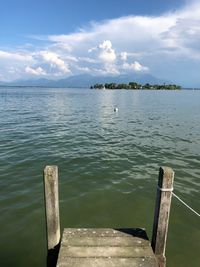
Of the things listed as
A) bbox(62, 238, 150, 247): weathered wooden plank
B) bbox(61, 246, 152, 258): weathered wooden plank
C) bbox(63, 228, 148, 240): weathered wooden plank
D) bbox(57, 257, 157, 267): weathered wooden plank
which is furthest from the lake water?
bbox(57, 257, 157, 267): weathered wooden plank

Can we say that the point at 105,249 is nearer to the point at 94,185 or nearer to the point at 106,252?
the point at 106,252

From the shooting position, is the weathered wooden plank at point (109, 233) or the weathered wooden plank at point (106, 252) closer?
the weathered wooden plank at point (106, 252)

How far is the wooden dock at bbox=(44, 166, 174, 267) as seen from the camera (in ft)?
18.2

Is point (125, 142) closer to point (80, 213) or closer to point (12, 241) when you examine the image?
point (80, 213)

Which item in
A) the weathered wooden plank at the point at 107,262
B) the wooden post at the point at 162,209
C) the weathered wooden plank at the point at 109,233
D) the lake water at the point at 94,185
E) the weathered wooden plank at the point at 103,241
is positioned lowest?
the lake water at the point at 94,185

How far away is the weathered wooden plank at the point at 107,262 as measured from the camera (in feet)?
17.7

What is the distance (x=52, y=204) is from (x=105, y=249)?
4.96 feet

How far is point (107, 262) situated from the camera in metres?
5.50

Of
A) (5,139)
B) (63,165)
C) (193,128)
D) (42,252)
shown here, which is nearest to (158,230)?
(42,252)

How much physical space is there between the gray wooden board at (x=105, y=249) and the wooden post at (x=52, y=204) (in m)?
0.29

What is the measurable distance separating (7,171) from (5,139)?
8047mm

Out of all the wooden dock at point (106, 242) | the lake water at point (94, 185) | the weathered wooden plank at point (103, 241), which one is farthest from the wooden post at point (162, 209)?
the lake water at point (94, 185)

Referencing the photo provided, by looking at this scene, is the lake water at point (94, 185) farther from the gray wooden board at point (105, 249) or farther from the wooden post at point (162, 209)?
the gray wooden board at point (105, 249)

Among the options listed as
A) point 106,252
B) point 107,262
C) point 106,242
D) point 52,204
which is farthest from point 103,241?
point 52,204
